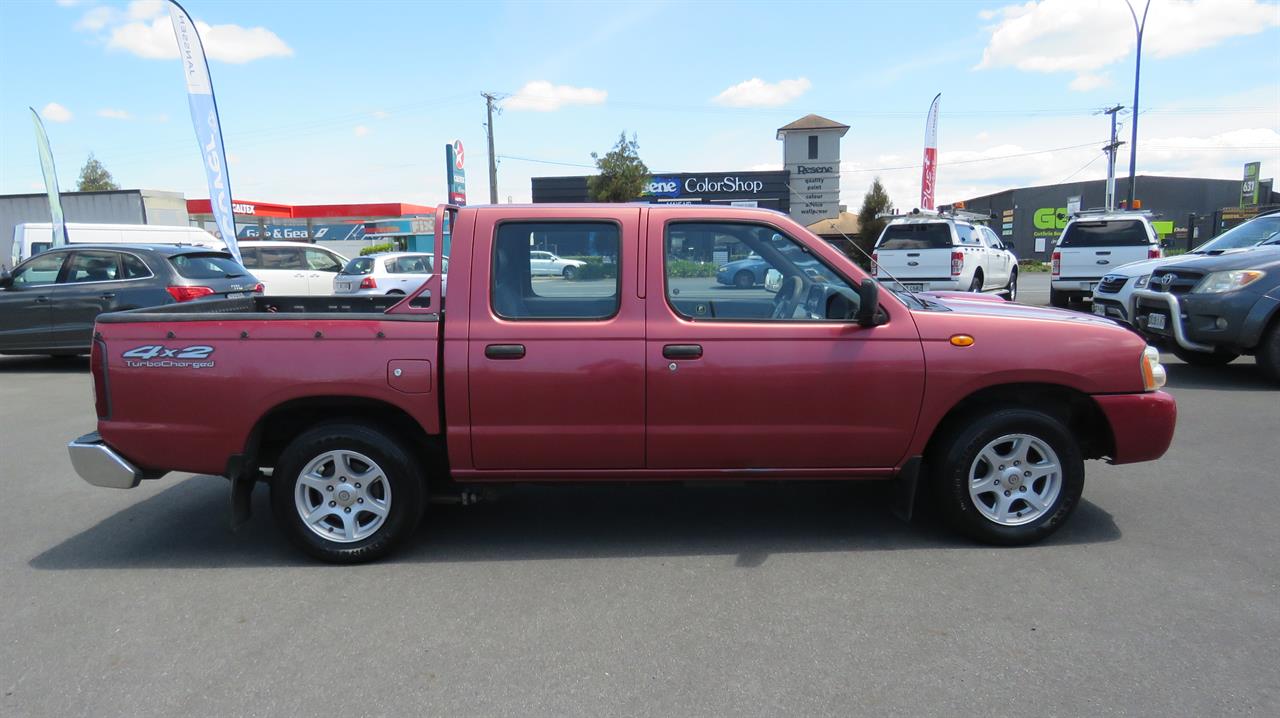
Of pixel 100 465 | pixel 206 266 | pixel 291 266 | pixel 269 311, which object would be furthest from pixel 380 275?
pixel 100 465

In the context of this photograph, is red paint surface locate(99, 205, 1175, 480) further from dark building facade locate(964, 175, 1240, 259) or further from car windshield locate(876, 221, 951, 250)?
dark building facade locate(964, 175, 1240, 259)

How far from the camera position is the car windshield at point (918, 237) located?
1585 centimetres

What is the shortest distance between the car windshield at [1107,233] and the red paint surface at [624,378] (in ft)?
43.4

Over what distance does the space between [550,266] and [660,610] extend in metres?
1.81

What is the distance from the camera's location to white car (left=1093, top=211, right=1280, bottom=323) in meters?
9.79

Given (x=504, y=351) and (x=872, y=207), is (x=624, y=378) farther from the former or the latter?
(x=872, y=207)

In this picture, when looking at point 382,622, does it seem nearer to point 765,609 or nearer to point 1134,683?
point 765,609

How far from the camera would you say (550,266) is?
4.22 metres

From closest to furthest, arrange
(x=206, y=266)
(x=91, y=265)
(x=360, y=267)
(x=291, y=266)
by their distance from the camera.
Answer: (x=91, y=265) < (x=206, y=266) < (x=360, y=267) < (x=291, y=266)

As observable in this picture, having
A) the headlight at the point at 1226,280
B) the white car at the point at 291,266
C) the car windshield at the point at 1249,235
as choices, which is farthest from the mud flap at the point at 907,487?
the white car at the point at 291,266

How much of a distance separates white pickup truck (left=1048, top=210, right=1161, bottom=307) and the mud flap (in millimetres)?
13280

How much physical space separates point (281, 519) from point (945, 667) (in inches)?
126

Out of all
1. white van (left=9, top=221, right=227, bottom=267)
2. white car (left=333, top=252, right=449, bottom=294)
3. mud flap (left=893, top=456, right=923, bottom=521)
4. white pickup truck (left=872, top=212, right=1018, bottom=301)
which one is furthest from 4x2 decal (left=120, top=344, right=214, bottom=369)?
white van (left=9, top=221, right=227, bottom=267)

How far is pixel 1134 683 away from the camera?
295 cm
